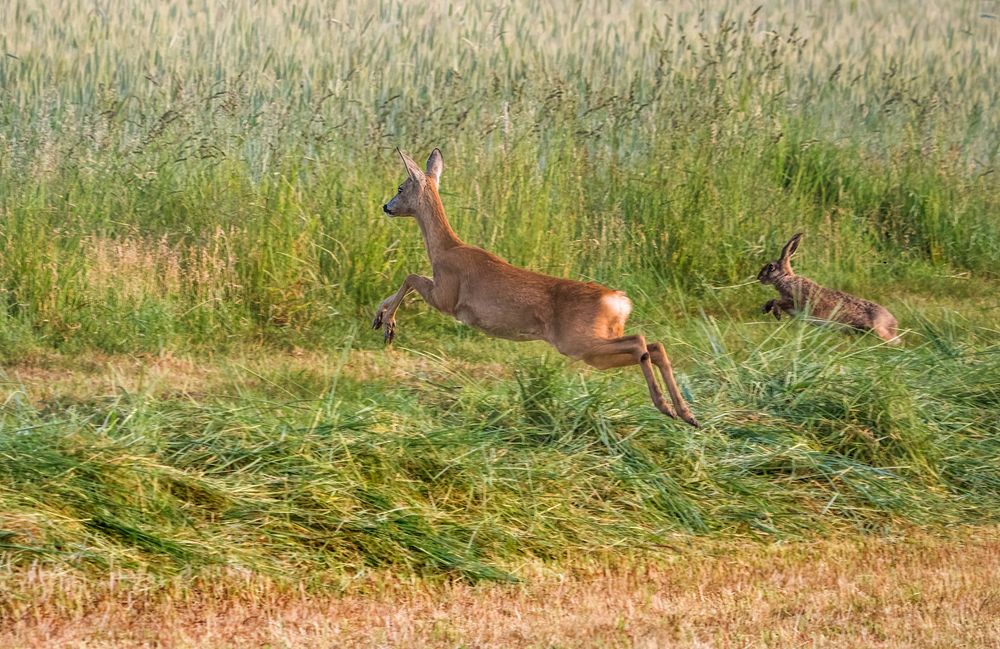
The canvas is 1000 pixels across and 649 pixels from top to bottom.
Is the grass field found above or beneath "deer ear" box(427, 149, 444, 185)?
beneath

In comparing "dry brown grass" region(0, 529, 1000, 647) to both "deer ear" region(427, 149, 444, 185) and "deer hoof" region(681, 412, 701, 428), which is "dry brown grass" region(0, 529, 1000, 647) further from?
"deer ear" region(427, 149, 444, 185)

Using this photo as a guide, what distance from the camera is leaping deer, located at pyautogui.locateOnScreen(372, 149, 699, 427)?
266 inches

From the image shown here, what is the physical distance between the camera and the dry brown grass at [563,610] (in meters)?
4.90

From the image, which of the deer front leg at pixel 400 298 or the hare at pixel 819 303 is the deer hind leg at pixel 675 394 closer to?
the deer front leg at pixel 400 298

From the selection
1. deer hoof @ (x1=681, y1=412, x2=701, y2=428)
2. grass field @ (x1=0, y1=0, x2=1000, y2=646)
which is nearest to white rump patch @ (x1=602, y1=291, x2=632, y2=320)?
grass field @ (x1=0, y1=0, x2=1000, y2=646)

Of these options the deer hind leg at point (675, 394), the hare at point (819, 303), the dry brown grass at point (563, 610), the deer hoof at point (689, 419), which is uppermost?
the deer hind leg at point (675, 394)

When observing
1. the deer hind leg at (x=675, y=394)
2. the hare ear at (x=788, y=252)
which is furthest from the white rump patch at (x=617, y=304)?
the hare ear at (x=788, y=252)

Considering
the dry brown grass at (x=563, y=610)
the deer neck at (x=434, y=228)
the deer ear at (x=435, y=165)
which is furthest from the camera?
the deer ear at (x=435, y=165)

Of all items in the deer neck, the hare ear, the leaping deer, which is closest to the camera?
the leaping deer

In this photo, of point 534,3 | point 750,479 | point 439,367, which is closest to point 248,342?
point 439,367

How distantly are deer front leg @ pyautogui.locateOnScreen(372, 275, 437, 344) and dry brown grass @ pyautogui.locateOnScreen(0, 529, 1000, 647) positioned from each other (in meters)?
2.30

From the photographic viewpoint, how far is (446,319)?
9867 mm

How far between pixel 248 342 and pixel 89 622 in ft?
14.8

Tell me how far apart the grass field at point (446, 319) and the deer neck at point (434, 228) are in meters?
0.71
